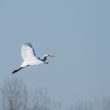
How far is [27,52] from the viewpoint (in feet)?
30.1

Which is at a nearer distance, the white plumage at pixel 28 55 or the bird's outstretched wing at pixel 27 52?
the white plumage at pixel 28 55

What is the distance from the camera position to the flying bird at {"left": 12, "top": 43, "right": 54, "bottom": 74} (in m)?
8.79

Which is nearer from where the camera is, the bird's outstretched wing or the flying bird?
the flying bird

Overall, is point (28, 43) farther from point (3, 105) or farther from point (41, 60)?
point (3, 105)

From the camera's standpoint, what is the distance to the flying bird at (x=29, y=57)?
A: 8789 millimetres

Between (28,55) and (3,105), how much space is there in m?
27.4

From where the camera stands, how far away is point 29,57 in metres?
9.02

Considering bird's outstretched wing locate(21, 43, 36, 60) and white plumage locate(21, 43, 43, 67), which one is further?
bird's outstretched wing locate(21, 43, 36, 60)

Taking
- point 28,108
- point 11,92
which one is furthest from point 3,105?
point 11,92

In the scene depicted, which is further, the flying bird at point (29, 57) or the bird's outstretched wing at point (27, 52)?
the bird's outstretched wing at point (27, 52)

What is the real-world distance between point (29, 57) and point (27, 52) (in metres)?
0.16

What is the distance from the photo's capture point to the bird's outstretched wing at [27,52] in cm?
903

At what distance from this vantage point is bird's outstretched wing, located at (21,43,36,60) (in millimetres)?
9031

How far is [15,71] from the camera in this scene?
9.37 meters
